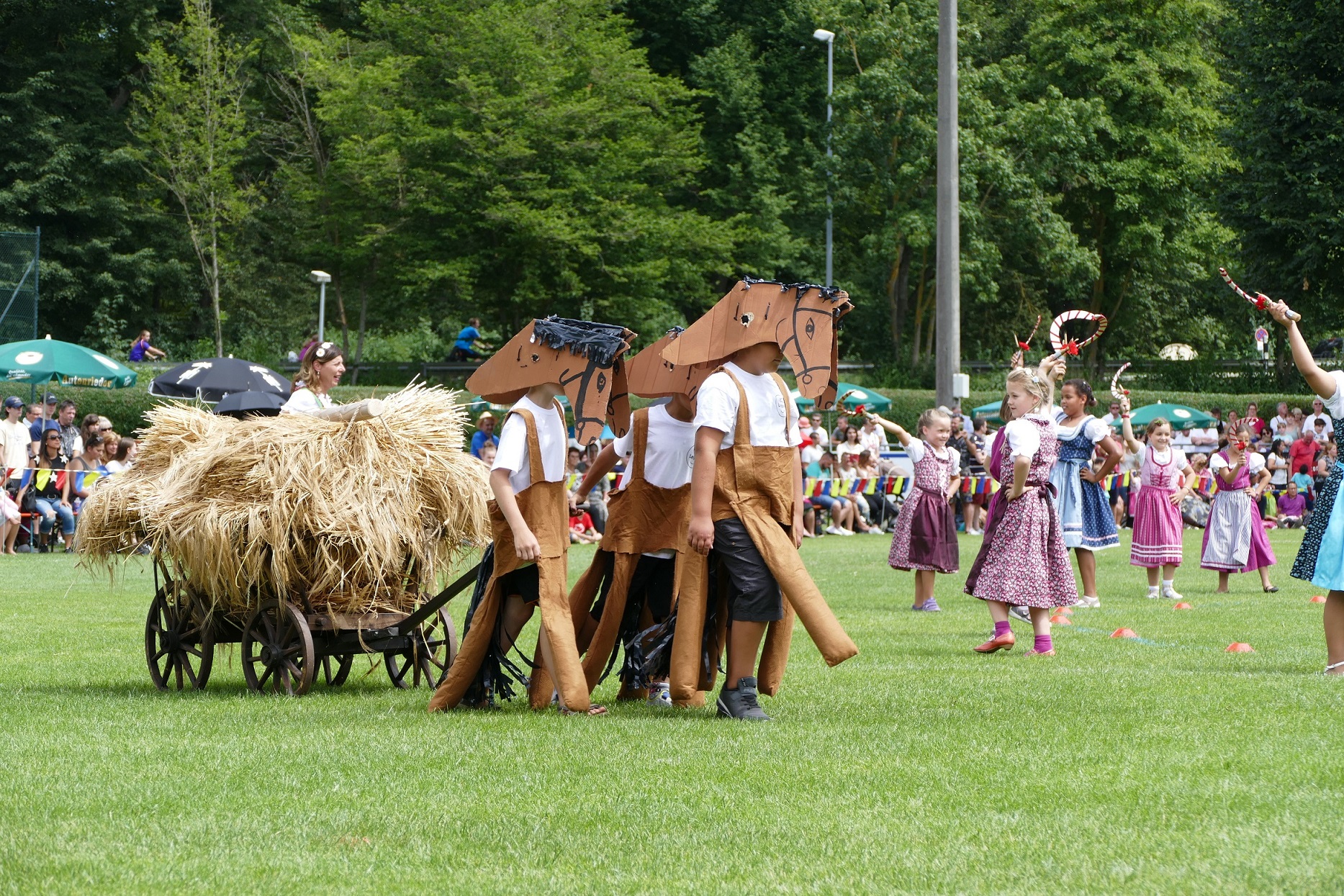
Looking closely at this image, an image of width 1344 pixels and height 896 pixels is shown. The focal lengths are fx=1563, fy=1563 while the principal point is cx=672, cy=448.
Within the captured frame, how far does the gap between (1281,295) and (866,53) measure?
13.5 metres

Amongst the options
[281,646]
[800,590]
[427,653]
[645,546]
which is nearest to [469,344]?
[427,653]

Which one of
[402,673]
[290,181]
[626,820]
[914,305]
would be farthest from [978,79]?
[626,820]

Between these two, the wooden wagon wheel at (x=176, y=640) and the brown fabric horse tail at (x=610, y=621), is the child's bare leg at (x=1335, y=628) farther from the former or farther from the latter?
the wooden wagon wheel at (x=176, y=640)

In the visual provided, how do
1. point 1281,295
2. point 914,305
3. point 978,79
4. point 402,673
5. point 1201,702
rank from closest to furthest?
1. point 1201,702
2. point 402,673
3. point 1281,295
4. point 978,79
5. point 914,305

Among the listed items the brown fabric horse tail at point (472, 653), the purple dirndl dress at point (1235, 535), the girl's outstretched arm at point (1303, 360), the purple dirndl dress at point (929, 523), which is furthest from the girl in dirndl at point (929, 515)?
the brown fabric horse tail at point (472, 653)

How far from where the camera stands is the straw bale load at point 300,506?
27.1 ft

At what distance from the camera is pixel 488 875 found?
4664mm

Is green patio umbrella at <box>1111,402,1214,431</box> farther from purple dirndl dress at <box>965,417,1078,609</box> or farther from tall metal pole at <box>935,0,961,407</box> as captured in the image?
purple dirndl dress at <box>965,417,1078,609</box>

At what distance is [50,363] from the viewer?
22438 mm

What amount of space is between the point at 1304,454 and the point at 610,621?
24.0m

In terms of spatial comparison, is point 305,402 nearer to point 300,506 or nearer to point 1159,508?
point 300,506

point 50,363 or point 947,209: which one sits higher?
point 947,209

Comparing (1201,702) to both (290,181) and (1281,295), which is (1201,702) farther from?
(290,181)

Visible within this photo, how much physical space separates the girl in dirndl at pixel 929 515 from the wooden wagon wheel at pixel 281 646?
21.6ft
